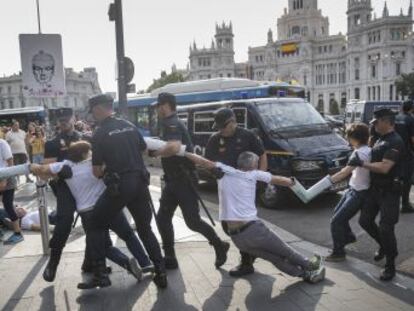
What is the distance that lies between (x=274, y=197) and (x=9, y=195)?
14.5ft

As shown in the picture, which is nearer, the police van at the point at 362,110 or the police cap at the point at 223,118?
the police cap at the point at 223,118

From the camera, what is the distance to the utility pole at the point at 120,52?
6949mm

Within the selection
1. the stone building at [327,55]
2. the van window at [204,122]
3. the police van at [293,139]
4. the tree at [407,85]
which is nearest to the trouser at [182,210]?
the police van at [293,139]

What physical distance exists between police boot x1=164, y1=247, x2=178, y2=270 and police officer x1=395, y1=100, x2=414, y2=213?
4194mm

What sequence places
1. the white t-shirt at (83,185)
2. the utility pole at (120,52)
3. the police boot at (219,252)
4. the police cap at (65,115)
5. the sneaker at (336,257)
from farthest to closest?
the utility pole at (120,52), the police cap at (65,115), the sneaker at (336,257), the police boot at (219,252), the white t-shirt at (83,185)

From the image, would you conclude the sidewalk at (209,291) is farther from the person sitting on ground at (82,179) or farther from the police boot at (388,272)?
the person sitting on ground at (82,179)

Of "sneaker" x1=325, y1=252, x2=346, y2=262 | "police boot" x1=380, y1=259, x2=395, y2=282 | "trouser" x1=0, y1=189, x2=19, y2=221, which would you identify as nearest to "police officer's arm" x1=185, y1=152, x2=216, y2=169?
"sneaker" x1=325, y1=252, x2=346, y2=262

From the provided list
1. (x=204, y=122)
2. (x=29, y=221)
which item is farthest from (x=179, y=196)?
(x=204, y=122)

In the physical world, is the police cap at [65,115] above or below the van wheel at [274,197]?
above

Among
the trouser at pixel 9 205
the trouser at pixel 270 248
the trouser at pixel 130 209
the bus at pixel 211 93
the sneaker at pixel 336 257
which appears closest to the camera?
the trouser at pixel 130 209

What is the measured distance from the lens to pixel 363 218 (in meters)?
4.86

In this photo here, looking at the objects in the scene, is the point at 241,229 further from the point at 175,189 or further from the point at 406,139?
the point at 406,139

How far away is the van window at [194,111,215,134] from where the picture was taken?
9898mm

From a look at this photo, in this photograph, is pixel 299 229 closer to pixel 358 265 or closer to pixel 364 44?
pixel 358 265
